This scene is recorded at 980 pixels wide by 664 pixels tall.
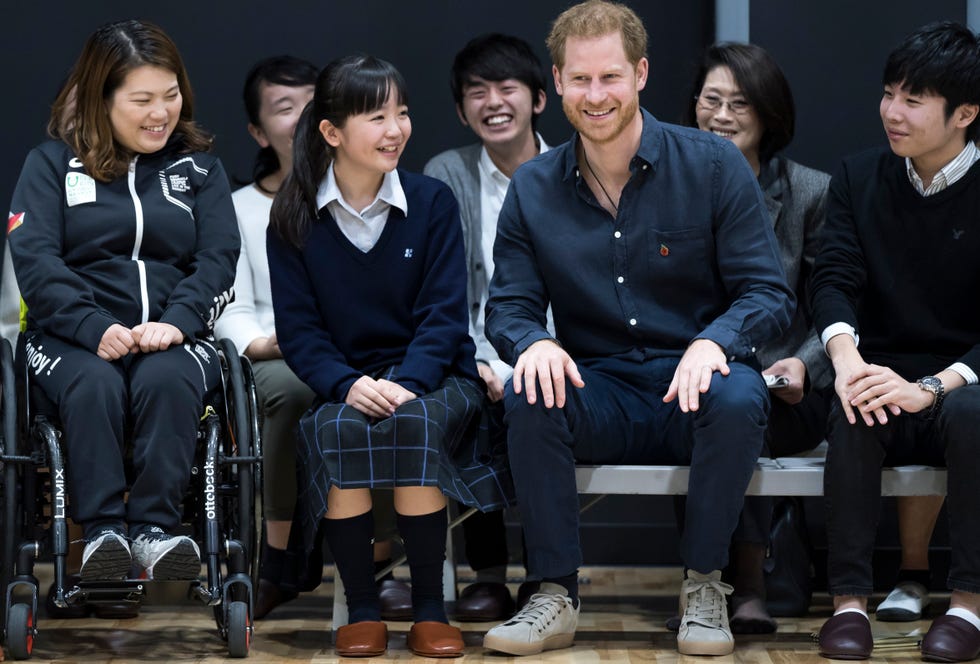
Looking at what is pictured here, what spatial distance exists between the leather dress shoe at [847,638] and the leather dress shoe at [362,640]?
0.89 metres

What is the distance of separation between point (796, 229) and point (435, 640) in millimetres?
1349

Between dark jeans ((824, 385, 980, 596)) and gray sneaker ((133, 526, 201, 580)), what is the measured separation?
1.27m

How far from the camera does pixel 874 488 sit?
9.90 ft

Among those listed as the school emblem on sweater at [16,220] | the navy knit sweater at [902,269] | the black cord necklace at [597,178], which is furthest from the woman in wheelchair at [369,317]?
the navy knit sweater at [902,269]

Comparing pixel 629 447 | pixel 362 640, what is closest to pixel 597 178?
pixel 629 447

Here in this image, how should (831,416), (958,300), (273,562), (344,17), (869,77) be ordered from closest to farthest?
1. (831,416)
2. (958,300)
3. (273,562)
4. (869,77)
5. (344,17)

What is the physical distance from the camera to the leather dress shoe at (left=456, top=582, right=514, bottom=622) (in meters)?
3.43

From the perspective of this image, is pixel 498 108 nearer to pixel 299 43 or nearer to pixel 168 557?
pixel 299 43

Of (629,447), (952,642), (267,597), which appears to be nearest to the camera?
(952,642)

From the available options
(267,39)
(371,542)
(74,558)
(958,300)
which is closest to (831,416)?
(958,300)

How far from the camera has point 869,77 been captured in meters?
3.89

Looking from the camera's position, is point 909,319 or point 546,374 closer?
point 546,374

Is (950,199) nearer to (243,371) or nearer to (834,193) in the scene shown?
(834,193)

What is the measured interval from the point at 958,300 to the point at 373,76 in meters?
1.38
